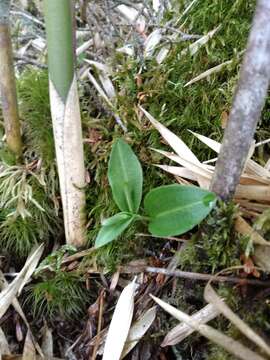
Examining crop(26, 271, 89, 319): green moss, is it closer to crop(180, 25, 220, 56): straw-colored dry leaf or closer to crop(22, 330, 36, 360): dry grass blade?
crop(22, 330, 36, 360): dry grass blade

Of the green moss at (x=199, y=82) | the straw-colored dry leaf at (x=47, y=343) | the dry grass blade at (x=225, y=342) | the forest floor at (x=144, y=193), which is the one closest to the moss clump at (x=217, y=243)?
the forest floor at (x=144, y=193)

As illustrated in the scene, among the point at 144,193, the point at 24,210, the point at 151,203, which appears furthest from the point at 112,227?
the point at 24,210

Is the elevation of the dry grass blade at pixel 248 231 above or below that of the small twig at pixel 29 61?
below

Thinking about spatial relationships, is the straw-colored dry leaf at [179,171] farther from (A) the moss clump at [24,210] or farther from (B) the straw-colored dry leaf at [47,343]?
(B) the straw-colored dry leaf at [47,343]

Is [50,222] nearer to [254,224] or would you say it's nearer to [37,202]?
[37,202]

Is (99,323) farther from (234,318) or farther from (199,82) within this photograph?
(199,82)

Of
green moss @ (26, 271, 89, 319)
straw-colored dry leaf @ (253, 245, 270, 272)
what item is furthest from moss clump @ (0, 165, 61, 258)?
straw-colored dry leaf @ (253, 245, 270, 272)
